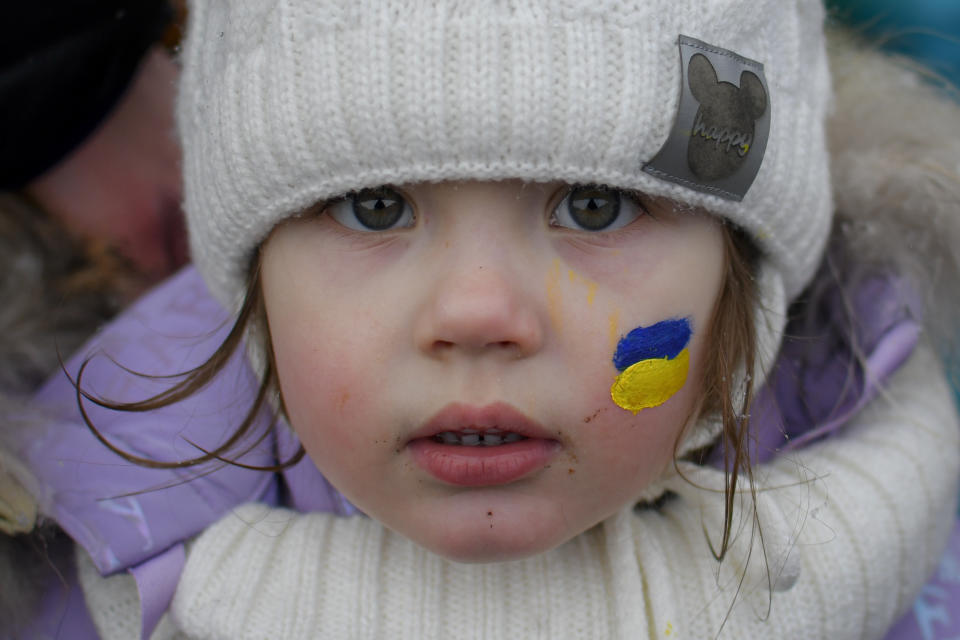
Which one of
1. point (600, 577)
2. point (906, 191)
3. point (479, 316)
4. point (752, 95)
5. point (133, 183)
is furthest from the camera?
point (133, 183)

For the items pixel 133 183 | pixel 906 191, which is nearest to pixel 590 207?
pixel 906 191

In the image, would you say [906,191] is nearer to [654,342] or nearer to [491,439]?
[654,342]

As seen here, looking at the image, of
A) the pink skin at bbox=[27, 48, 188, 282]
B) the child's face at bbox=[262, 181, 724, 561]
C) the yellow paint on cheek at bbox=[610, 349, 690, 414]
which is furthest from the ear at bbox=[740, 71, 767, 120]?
the pink skin at bbox=[27, 48, 188, 282]

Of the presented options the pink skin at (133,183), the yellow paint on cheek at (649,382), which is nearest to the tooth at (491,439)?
the yellow paint on cheek at (649,382)

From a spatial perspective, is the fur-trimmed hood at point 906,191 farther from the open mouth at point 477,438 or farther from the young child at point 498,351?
the open mouth at point 477,438

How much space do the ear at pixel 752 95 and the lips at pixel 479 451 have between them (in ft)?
1.21

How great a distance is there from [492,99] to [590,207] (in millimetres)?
143

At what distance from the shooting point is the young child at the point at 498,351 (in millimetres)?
768

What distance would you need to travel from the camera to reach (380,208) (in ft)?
2.74

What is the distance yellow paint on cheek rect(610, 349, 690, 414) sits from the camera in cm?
79

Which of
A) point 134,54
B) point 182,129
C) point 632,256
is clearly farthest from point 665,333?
point 134,54

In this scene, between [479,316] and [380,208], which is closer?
[479,316]

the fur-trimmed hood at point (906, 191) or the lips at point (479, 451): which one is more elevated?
the fur-trimmed hood at point (906, 191)

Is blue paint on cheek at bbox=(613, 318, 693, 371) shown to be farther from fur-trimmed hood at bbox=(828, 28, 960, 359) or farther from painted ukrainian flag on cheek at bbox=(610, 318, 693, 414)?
fur-trimmed hood at bbox=(828, 28, 960, 359)
